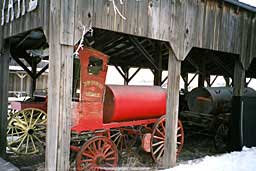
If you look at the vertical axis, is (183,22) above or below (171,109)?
above

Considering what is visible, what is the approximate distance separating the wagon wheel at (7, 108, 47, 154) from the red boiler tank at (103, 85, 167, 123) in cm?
194

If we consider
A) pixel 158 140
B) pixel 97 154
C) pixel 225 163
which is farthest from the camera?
pixel 158 140

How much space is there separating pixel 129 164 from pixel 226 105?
423 centimetres

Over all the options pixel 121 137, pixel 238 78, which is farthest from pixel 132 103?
pixel 238 78

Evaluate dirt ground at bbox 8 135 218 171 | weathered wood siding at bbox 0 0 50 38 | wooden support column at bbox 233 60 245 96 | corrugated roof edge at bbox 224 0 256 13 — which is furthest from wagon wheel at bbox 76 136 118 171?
corrugated roof edge at bbox 224 0 256 13

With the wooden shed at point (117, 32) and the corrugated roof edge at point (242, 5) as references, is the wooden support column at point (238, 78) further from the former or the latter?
the corrugated roof edge at point (242, 5)

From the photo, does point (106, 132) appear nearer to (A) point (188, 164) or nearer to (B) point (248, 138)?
(A) point (188, 164)

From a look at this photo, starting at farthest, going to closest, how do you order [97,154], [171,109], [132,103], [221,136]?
[221,136]
[132,103]
[171,109]
[97,154]

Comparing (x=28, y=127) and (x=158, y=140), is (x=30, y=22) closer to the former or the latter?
(x=28, y=127)

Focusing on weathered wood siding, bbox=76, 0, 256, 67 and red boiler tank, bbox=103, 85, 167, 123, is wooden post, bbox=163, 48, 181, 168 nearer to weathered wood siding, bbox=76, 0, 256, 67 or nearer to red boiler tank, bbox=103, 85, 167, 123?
weathered wood siding, bbox=76, 0, 256, 67

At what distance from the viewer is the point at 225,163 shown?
576cm

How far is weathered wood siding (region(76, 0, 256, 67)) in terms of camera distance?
4043 mm

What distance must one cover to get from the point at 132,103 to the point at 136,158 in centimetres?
166

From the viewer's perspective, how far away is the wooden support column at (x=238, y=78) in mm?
6655
